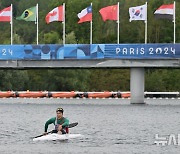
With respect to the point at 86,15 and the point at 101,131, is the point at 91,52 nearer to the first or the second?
the point at 86,15

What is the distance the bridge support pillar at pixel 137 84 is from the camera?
104000 mm

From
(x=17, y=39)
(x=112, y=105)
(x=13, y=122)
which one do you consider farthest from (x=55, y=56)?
(x=17, y=39)

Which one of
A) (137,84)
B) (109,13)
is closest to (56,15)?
(109,13)

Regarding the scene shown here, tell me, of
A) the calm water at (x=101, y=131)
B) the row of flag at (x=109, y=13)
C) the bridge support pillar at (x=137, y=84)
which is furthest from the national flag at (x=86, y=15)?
the calm water at (x=101, y=131)

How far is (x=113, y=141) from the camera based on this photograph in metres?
60.8

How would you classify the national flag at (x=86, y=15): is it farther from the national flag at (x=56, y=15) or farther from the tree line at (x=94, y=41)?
the tree line at (x=94, y=41)

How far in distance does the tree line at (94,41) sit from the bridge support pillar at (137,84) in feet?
113

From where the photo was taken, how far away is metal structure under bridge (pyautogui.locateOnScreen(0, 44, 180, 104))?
335 feet

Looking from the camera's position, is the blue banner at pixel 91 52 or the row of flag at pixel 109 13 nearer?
the blue banner at pixel 91 52

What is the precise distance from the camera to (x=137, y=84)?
104688 millimetres

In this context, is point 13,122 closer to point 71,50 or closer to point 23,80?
point 71,50

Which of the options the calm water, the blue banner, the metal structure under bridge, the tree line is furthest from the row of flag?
the tree line

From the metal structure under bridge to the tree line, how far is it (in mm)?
30073

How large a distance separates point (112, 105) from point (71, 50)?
14368 mm
